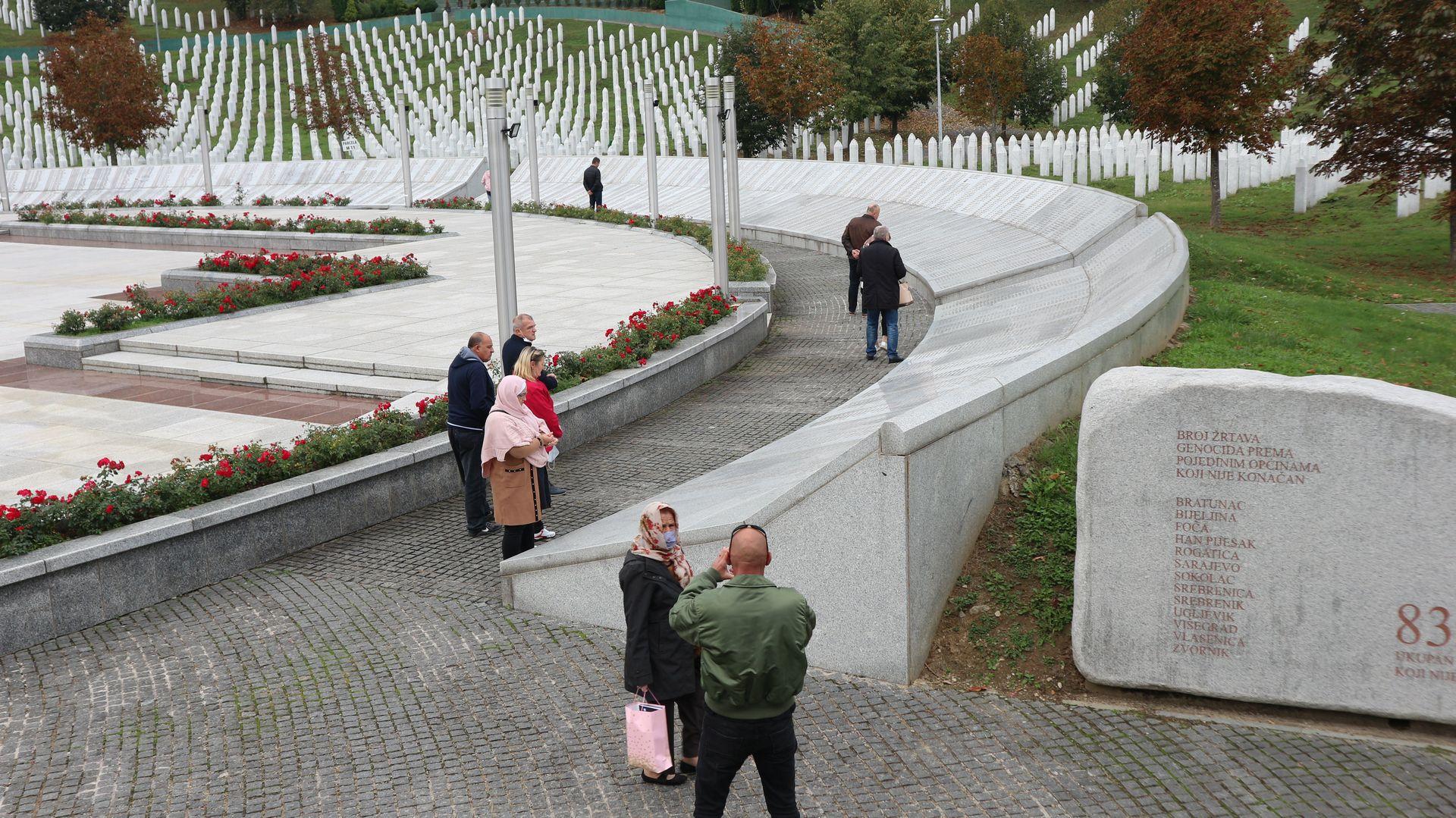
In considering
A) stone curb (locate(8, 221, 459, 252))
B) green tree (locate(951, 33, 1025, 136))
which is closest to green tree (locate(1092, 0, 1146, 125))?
green tree (locate(951, 33, 1025, 136))

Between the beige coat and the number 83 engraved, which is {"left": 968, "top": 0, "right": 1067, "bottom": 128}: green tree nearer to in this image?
the beige coat

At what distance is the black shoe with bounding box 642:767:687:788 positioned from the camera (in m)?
5.55

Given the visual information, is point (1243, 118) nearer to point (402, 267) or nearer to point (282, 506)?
point (402, 267)

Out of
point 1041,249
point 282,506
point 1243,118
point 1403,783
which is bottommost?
point 1403,783

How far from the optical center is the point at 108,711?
6359 mm

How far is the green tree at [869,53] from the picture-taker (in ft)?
151

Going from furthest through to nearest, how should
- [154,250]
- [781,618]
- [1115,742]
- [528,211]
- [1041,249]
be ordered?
1. [528,211]
2. [154,250]
3. [1041,249]
4. [1115,742]
5. [781,618]

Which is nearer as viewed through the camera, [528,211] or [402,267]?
[402,267]

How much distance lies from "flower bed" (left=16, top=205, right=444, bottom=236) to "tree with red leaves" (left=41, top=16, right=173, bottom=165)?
11739 millimetres

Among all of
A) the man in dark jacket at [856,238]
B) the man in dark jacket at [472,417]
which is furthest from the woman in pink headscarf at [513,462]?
the man in dark jacket at [856,238]

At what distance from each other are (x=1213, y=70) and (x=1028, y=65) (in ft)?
90.5

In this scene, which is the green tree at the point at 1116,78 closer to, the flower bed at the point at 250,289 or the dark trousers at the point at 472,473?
the flower bed at the point at 250,289

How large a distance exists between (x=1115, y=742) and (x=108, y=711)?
4.95 metres

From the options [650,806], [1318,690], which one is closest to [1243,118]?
[1318,690]
